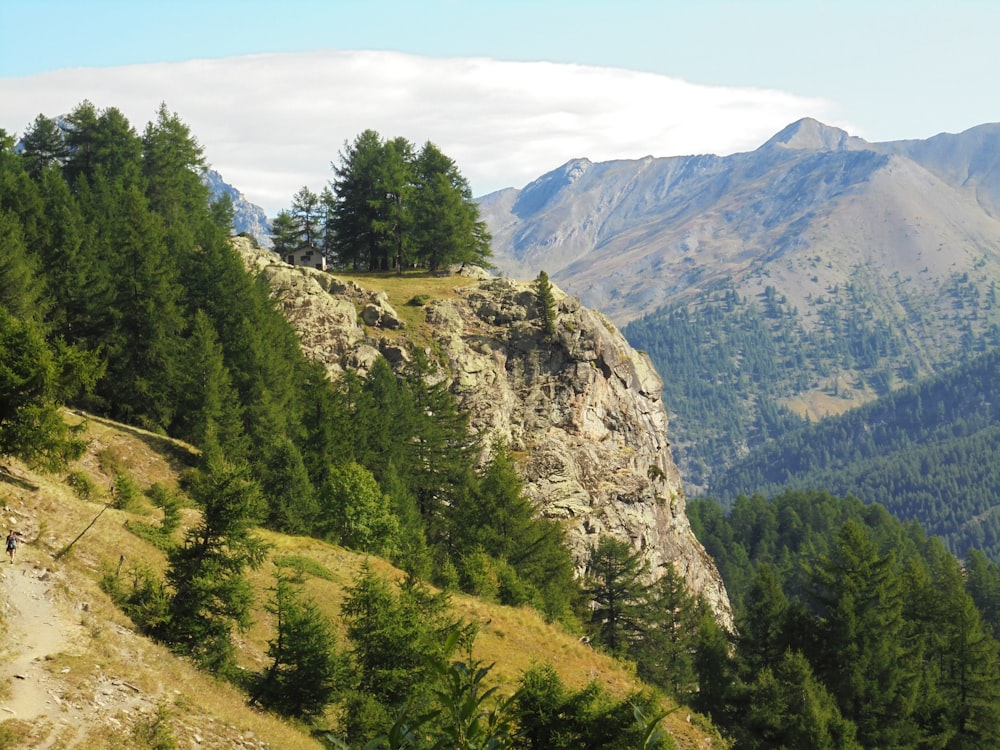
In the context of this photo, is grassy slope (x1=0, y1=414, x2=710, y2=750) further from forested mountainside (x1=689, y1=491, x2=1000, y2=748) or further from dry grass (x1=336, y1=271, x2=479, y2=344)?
dry grass (x1=336, y1=271, x2=479, y2=344)

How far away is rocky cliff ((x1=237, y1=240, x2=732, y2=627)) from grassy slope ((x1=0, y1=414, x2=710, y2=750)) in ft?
85.6

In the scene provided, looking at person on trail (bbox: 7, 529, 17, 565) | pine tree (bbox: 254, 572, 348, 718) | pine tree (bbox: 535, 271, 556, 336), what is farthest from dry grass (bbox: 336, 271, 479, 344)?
person on trail (bbox: 7, 529, 17, 565)

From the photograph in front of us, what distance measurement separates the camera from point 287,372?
64.6 metres

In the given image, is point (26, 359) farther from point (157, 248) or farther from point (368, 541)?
point (157, 248)

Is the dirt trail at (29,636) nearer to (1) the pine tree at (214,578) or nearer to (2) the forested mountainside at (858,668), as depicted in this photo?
(1) the pine tree at (214,578)

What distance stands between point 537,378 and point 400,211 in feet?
80.2

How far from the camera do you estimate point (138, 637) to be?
2873cm

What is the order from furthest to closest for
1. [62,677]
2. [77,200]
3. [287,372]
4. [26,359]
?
1. [77,200]
2. [287,372]
3. [26,359]
4. [62,677]

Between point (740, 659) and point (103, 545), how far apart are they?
43277 millimetres

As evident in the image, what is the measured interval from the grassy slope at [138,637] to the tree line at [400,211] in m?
45.9

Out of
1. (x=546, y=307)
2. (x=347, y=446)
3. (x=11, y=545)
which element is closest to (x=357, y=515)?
(x=347, y=446)

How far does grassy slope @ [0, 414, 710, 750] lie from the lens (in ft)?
79.9

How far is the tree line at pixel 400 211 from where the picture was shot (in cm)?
9319

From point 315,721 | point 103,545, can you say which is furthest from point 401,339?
point 315,721
